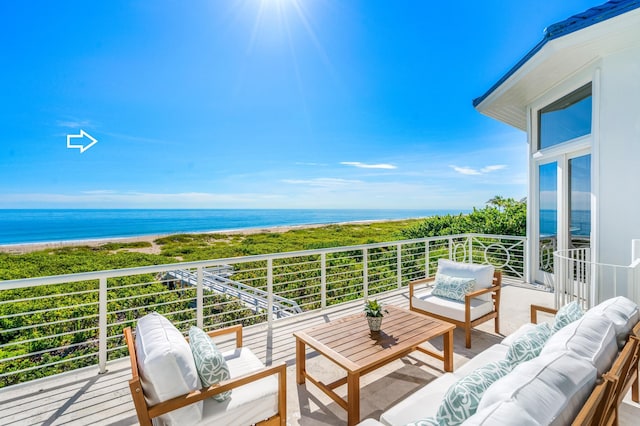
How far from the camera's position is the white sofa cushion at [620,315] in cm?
157

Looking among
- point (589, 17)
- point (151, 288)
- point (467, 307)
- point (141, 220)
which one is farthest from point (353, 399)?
point (141, 220)

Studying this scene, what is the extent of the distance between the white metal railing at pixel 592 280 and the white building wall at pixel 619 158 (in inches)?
7.6

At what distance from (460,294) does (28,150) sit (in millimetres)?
21603

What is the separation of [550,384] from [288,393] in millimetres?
1969

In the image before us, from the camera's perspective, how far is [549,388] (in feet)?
3.15

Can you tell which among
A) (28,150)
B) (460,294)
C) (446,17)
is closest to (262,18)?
(446,17)

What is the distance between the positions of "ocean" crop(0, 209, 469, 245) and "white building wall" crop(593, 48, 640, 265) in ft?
46.2

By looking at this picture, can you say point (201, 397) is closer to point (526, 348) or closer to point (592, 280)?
point (526, 348)

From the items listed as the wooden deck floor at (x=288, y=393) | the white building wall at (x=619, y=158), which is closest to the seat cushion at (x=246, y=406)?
the wooden deck floor at (x=288, y=393)

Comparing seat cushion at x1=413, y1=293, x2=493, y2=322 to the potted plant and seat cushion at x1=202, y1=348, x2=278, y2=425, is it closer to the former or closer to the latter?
the potted plant

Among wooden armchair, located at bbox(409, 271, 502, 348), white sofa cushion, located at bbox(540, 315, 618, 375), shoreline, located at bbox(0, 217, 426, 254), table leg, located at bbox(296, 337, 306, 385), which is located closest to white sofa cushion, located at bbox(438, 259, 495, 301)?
wooden armchair, located at bbox(409, 271, 502, 348)

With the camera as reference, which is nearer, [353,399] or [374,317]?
[353,399]

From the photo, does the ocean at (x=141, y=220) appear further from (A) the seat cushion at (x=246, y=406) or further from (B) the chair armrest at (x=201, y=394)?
(B) the chair armrest at (x=201, y=394)

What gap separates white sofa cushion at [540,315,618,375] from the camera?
1261 mm
